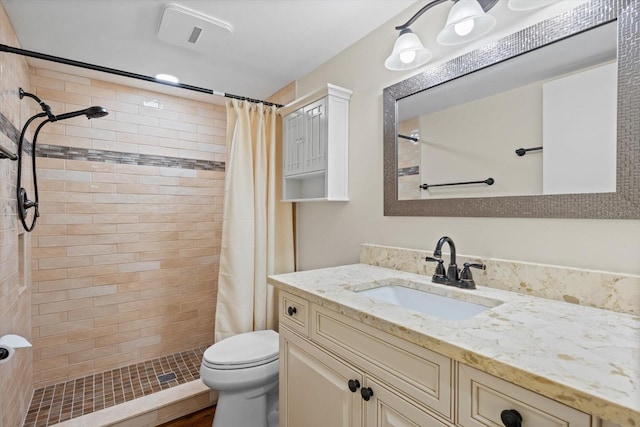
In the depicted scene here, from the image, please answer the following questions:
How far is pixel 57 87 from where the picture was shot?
222 cm

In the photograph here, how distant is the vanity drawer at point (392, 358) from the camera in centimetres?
74

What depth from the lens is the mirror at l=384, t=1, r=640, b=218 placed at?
0.93 metres

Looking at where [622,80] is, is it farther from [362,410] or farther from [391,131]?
[362,410]

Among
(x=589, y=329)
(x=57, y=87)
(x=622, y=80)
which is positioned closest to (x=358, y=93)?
(x=622, y=80)

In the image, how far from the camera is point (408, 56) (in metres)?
1.39

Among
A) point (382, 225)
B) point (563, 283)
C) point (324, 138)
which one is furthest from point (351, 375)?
point (324, 138)

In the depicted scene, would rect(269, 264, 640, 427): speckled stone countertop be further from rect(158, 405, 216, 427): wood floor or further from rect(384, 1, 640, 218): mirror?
rect(158, 405, 216, 427): wood floor

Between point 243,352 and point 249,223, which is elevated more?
Result: point 249,223

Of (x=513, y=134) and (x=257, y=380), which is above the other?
(x=513, y=134)

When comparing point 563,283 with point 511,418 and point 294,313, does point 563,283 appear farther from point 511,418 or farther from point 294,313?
point 294,313

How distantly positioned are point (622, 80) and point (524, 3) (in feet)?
1.25

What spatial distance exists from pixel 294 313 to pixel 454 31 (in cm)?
128

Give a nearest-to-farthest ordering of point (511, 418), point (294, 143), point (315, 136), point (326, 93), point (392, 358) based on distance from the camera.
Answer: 1. point (511, 418)
2. point (392, 358)
3. point (326, 93)
4. point (315, 136)
5. point (294, 143)

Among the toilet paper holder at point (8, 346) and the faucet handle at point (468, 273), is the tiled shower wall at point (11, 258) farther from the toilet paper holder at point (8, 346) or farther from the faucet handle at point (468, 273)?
the faucet handle at point (468, 273)
